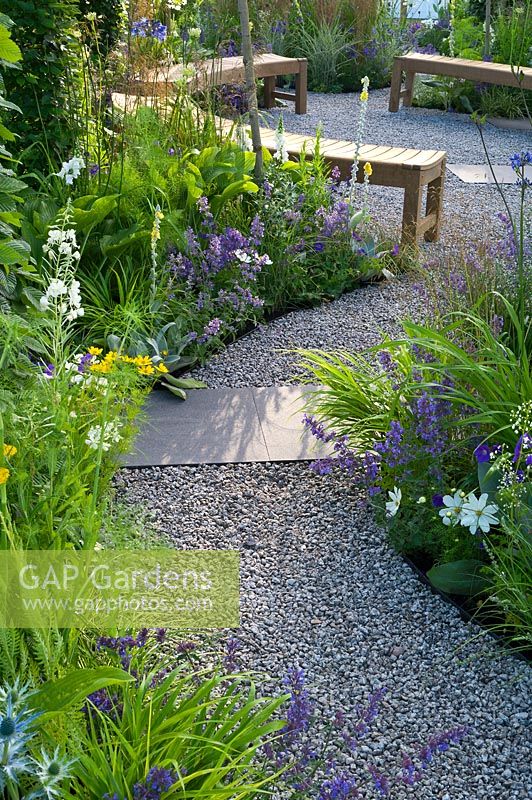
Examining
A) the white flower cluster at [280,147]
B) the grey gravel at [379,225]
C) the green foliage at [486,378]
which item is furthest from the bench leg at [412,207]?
the green foliage at [486,378]

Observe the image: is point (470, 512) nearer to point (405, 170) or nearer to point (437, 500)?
point (437, 500)

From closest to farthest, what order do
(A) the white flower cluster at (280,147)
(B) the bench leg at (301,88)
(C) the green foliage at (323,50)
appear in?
1. (A) the white flower cluster at (280,147)
2. (B) the bench leg at (301,88)
3. (C) the green foliage at (323,50)

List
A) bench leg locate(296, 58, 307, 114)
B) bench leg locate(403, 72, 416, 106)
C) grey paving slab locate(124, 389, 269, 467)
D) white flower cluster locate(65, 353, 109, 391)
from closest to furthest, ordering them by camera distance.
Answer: white flower cluster locate(65, 353, 109, 391) < grey paving slab locate(124, 389, 269, 467) < bench leg locate(296, 58, 307, 114) < bench leg locate(403, 72, 416, 106)

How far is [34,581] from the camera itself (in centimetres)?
203

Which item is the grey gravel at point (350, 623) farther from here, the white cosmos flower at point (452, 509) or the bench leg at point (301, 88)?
the bench leg at point (301, 88)

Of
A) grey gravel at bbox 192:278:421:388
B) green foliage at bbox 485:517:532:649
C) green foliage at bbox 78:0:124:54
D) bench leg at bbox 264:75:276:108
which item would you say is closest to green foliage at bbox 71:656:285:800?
green foliage at bbox 485:517:532:649

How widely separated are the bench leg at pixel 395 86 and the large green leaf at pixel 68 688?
26.7 ft

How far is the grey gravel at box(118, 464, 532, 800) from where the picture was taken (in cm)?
222

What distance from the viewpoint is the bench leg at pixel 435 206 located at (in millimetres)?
5582

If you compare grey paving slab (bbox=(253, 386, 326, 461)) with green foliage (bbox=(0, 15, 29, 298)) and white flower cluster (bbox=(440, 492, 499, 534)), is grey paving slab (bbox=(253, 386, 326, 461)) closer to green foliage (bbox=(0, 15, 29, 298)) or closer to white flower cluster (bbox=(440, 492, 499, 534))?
white flower cluster (bbox=(440, 492, 499, 534))

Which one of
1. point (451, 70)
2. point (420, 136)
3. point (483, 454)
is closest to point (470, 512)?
point (483, 454)

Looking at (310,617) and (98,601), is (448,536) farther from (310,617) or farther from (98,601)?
(98,601)

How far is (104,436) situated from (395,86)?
7334 millimetres

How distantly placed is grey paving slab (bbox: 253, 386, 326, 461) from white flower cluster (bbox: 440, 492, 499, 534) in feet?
2.84
